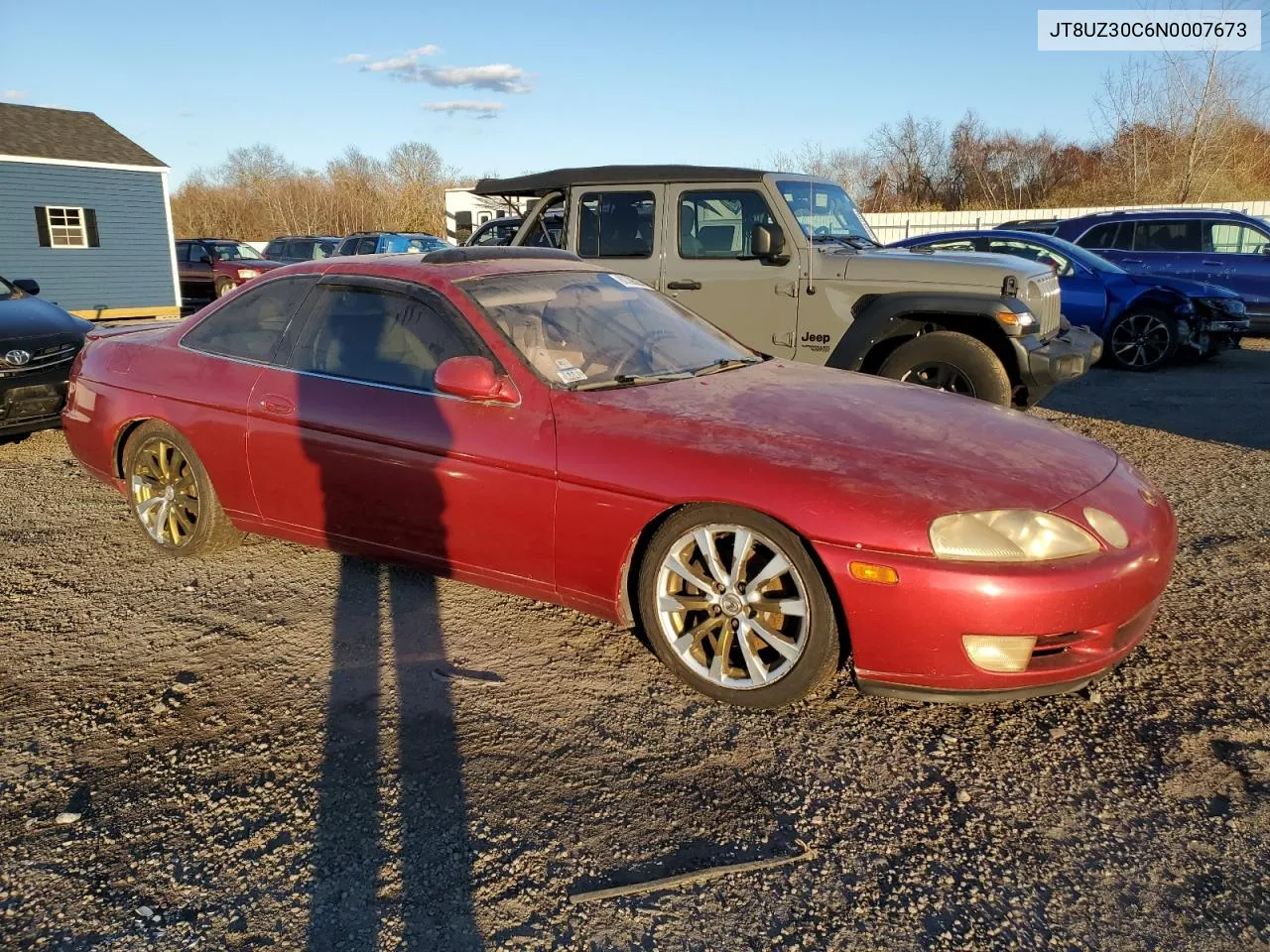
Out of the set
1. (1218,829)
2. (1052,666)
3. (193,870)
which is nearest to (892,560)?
(1052,666)

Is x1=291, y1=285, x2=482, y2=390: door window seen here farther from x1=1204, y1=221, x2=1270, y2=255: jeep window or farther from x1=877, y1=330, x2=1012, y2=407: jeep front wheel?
x1=1204, y1=221, x2=1270, y2=255: jeep window

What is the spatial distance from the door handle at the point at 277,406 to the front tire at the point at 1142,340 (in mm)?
9565

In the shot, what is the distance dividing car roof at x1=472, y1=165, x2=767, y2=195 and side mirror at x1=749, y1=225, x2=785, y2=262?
1.46ft

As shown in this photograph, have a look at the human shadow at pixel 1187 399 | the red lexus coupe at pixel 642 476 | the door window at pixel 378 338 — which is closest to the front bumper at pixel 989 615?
the red lexus coupe at pixel 642 476

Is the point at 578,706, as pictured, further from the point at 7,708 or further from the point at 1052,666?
the point at 7,708

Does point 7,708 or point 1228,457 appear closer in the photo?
point 7,708

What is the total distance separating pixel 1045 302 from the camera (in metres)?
6.63

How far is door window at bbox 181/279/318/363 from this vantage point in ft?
14.0

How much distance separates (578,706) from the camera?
3.16m

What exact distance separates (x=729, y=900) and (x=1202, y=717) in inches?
71.3

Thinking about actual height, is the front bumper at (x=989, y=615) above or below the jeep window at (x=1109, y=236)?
below

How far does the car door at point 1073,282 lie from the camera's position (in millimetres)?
10477

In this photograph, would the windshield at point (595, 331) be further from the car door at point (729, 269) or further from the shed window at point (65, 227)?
the shed window at point (65, 227)

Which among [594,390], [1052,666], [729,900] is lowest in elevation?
[729,900]
